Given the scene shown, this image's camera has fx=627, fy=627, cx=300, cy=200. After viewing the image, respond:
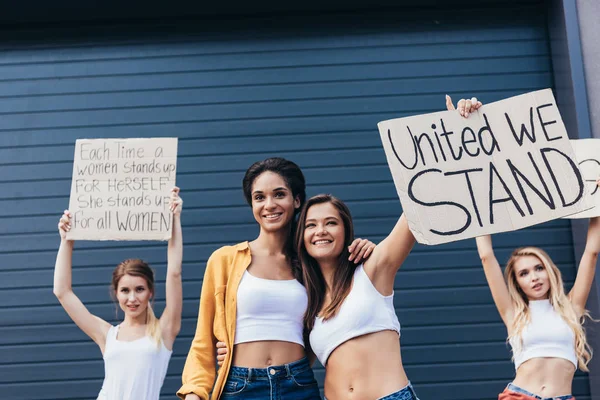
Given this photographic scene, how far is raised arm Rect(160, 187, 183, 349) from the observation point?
3.88 metres

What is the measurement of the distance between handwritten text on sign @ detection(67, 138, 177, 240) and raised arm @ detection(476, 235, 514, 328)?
6.48 ft

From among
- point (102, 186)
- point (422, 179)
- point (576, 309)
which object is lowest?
point (576, 309)

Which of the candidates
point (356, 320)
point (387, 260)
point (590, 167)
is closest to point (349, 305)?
point (356, 320)

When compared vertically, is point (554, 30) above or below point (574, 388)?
above

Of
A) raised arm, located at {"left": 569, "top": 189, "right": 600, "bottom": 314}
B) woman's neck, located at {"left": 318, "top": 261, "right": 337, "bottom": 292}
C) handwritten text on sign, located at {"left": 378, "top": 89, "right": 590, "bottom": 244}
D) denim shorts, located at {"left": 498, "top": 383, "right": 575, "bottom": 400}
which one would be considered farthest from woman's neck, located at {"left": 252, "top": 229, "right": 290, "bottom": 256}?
raised arm, located at {"left": 569, "top": 189, "right": 600, "bottom": 314}

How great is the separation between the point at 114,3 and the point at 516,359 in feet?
14.5

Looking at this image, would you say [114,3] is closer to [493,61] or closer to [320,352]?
[493,61]

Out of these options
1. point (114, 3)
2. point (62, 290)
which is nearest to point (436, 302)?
point (62, 290)

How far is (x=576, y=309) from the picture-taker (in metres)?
3.93

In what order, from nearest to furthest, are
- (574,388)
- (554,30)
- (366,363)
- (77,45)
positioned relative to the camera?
(366,363) < (574,388) < (554,30) < (77,45)

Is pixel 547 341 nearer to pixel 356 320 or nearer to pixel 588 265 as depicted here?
pixel 588 265

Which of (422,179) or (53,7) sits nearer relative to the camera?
(422,179)

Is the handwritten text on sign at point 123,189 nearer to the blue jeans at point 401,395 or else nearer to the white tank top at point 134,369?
the white tank top at point 134,369

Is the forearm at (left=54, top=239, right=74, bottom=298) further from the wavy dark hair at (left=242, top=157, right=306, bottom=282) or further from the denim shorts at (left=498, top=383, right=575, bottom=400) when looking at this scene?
the denim shorts at (left=498, top=383, right=575, bottom=400)
